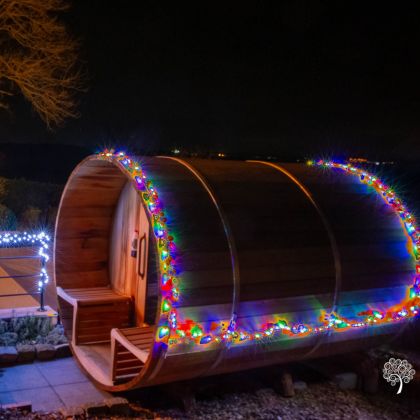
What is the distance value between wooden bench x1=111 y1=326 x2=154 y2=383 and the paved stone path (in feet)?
0.94

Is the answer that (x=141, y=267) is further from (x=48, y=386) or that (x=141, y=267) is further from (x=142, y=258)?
(x=48, y=386)

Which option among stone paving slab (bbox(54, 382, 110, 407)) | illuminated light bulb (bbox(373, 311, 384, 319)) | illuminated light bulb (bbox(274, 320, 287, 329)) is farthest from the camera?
illuminated light bulb (bbox(373, 311, 384, 319))

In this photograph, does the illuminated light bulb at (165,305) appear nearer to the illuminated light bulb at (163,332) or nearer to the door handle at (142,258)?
the illuminated light bulb at (163,332)

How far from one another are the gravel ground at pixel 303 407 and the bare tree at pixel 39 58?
8852 mm

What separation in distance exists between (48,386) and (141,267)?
72.7 inches

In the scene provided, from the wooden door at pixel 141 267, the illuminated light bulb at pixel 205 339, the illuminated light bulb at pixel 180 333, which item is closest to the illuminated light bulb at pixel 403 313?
the illuminated light bulb at pixel 205 339

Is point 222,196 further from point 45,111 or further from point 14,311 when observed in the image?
point 45,111

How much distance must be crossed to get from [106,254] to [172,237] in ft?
10.6

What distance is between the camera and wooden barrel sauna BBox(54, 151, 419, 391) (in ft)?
16.4

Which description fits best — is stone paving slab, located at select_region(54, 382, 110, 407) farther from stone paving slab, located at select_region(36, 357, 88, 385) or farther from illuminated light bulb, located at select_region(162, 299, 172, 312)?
illuminated light bulb, located at select_region(162, 299, 172, 312)

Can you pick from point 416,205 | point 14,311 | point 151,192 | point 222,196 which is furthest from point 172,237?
point 416,205

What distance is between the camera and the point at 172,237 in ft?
16.2

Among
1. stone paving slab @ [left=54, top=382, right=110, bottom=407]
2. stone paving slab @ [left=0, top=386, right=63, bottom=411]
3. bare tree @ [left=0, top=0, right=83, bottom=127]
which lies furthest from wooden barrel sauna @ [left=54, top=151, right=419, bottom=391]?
bare tree @ [left=0, top=0, right=83, bottom=127]

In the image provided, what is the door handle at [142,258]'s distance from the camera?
23.1 feet
